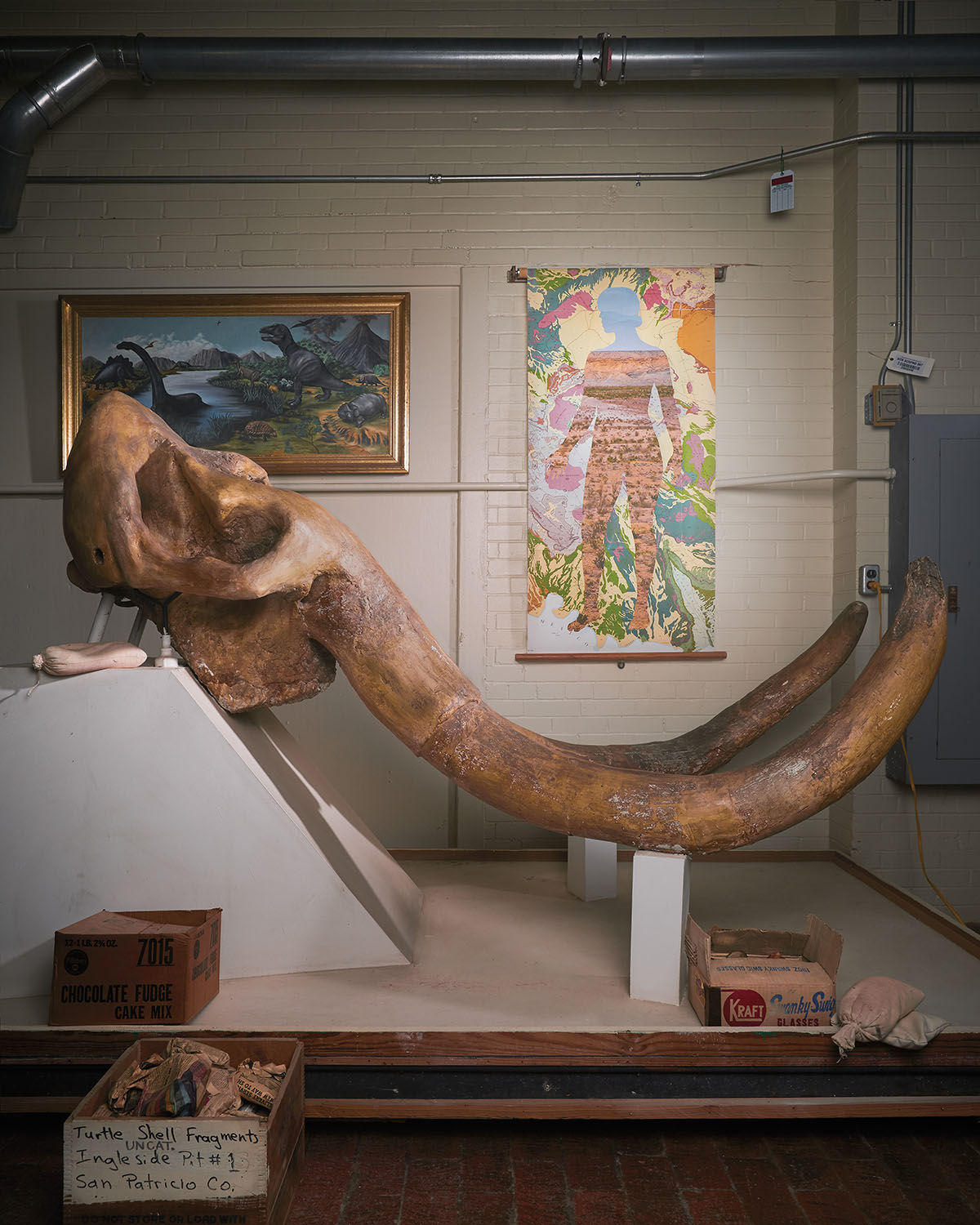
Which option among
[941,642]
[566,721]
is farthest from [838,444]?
[941,642]

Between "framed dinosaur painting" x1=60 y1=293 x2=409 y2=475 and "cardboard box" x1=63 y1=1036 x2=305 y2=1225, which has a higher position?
"framed dinosaur painting" x1=60 y1=293 x2=409 y2=475

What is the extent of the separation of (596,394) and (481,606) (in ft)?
3.60

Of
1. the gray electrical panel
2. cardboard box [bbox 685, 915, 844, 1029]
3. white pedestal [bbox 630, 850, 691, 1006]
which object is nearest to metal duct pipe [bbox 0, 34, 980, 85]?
the gray electrical panel

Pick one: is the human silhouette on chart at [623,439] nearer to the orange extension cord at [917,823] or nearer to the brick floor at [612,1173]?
the orange extension cord at [917,823]

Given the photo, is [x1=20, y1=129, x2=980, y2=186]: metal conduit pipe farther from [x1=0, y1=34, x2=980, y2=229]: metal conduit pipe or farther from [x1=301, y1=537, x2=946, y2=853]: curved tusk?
[x1=301, y1=537, x2=946, y2=853]: curved tusk

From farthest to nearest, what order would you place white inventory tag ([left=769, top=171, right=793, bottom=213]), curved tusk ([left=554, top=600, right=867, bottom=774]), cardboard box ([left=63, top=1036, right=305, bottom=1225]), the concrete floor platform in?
1. white inventory tag ([left=769, top=171, right=793, bottom=213])
2. curved tusk ([left=554, top=600, right=867, bottom=774])
3. the concrete floor platform
4. cardboard box ([left=63, top=1036, right=305, bottom=1225])

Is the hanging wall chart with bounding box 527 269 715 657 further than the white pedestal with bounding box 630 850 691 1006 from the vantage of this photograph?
Yes

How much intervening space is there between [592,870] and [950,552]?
2.02m

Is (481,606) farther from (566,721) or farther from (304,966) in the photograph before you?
(304,966)

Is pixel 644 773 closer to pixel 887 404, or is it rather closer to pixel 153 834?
pixel 153 834

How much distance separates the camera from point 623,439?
4.10 meters

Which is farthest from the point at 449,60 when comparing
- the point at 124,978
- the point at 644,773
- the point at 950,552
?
the point at 124,978

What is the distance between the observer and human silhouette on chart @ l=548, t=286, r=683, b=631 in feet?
13.4

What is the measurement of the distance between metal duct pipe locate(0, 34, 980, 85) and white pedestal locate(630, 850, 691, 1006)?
3.30 meters
